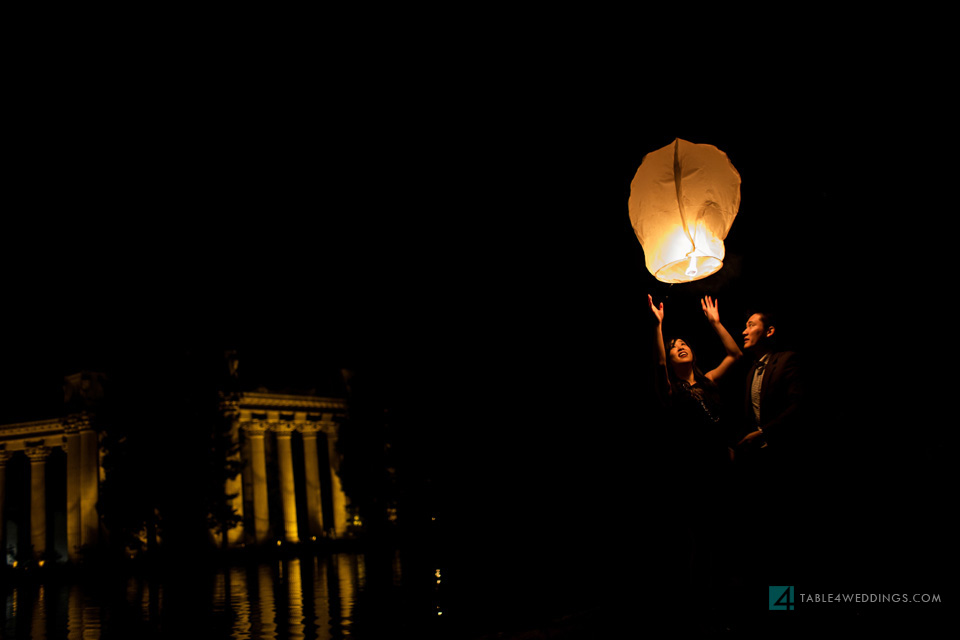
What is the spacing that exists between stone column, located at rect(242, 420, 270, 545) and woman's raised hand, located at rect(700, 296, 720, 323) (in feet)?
106

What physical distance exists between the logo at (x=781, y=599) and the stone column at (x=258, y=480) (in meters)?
32.7

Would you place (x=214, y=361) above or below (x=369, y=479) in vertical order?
above

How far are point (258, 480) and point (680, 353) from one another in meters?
33.5

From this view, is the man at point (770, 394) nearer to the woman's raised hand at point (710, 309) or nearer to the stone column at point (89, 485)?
the woman's raised hand at point (710, 309)

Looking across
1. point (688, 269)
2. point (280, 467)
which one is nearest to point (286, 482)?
point (280, 467)

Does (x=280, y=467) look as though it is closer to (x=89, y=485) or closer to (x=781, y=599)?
(x=89, y=485)

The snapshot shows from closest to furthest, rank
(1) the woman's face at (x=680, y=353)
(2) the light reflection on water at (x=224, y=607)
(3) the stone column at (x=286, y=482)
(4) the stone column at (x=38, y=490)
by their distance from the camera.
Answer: (1) the woman's face at (x=680, y=353)
(2) the light reflection on water at (x=224, y=607)
(4) the stone column at (x=38, y=490)
(3) the stone column at (x=286, y=482)

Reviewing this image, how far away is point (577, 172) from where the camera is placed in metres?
7.92

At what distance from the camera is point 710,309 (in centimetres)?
752

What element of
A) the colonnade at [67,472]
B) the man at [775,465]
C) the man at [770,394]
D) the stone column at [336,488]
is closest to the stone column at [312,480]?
the stone column at [336,488]

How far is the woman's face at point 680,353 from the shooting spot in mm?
6984

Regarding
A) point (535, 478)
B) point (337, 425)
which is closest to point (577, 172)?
point (535, 478)

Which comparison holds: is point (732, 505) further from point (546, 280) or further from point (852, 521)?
point (546, 280)

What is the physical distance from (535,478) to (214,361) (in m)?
29.8
